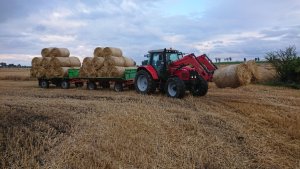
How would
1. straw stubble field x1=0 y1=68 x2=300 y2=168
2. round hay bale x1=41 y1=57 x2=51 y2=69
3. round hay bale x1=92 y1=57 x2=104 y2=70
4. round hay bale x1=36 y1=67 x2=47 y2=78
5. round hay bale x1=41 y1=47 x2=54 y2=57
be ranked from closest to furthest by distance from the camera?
straw stubble field x1=0 y1=68 x2=300 y2=168 → round hay bale x1=92 y1=57 x2=104 y2=70 → round hay bale x1=41 y1=57 x2=51 y2=69 → round hay bale x1=36 y1=67 x2=47 y2=78 → round hay bale x1=41 y1=47 x2=54 y2=57

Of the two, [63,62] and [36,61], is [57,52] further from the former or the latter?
[36,61]

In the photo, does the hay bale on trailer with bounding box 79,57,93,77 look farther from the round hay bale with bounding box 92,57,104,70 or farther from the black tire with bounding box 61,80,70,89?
the black tire with bounding box 61,80,70,89

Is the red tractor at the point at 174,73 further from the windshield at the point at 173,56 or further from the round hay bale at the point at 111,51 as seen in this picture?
the round hay bale at the point at 111,51

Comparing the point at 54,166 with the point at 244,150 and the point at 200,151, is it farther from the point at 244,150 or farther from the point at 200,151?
the point at 244,150

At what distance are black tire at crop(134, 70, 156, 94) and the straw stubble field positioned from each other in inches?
171

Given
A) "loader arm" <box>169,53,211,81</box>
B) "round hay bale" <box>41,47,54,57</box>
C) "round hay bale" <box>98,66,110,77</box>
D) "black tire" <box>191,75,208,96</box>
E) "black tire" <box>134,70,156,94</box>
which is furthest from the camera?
"round hay bale" <box>41,47,54,57</box>

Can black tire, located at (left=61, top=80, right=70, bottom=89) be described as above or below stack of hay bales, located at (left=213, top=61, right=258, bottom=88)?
below

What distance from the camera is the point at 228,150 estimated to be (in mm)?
8062

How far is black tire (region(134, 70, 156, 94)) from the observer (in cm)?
1644

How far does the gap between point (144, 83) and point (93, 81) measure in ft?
14.2

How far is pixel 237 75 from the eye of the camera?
15516 millimetres

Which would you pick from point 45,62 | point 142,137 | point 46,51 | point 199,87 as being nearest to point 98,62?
point 45,62

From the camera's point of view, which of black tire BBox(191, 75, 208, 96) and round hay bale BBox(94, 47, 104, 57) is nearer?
black tire BBox(191, 75, 208, 96)

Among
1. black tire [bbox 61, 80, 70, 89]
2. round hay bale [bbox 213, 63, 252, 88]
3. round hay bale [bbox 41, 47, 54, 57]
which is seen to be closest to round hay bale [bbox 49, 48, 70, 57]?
round hay bale [bbox 41, 47, 54, 57]
